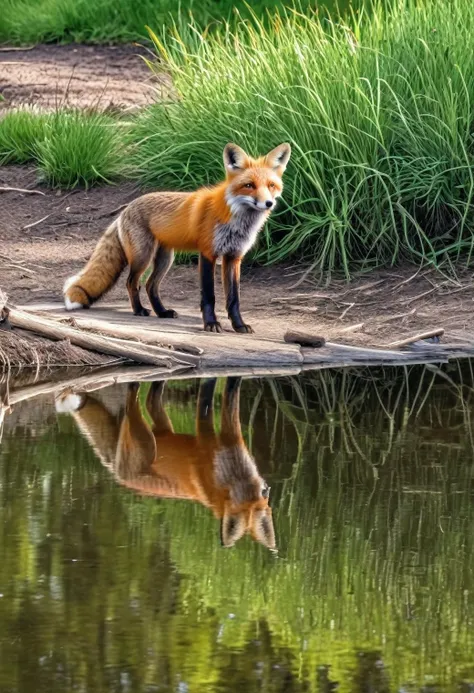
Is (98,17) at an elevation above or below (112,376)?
above

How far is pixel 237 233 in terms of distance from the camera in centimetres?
807

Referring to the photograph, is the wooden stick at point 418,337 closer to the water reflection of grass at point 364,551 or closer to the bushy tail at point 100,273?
the water reflection of grass at point 364,551

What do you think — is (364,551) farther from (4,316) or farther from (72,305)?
(72,305)

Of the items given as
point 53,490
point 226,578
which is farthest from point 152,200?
point 226,578

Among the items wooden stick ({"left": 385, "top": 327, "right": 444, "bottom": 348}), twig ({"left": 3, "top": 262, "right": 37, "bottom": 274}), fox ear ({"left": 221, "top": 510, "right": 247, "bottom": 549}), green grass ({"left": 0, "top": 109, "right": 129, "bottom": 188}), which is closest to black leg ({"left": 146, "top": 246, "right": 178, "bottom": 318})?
wooden stick ({"left": 385, "top": 327, "right": 444, "bottom": 348})

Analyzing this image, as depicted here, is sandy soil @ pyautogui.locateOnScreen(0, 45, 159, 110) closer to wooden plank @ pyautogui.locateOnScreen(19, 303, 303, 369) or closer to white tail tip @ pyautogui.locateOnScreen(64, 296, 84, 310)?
white tail tip @ pyautogui.locateOnScreen(64, 296, 84, 310)

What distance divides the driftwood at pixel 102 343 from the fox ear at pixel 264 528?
2.85 m

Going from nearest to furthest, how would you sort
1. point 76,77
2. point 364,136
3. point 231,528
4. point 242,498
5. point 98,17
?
point 231,528, point 242,498, point 364,136, point 76,77, point 98,17

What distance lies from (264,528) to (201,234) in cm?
356

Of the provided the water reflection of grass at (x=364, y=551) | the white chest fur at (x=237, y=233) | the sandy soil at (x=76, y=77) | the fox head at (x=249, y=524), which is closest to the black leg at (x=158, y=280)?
the white chest fur at (x=237, y=233)

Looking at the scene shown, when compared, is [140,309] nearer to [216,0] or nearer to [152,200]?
[152,200]

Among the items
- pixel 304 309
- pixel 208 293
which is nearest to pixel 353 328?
pixel 304 309

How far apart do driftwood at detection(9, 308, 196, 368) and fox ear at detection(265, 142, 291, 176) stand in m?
1.23

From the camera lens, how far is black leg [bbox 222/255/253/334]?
26.8 feet
